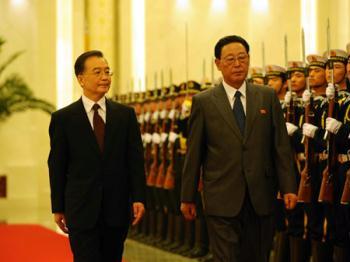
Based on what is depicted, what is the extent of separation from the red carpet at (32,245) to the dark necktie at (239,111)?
2.95 m

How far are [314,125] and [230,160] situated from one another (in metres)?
1.88

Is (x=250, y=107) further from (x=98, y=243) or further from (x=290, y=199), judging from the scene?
(x=98, y=243)

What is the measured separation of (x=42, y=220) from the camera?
1342cm

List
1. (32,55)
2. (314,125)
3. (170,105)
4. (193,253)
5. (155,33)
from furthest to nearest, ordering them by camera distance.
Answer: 1. (32,55)
2. (155,33)
3. (170,105)
4. (193,253)
5. (314,125)

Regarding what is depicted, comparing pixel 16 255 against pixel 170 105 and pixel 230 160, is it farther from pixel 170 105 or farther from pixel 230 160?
pixel 230 160

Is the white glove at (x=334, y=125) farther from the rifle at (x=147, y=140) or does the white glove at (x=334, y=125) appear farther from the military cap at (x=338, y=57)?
the rifle at (x=147, y=140)

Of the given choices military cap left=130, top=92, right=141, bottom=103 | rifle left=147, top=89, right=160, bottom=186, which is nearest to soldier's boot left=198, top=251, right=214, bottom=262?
rifle left=147, top=89, right=160, bottom=186

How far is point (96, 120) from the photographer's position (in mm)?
4465

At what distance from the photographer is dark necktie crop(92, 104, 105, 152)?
174 inches

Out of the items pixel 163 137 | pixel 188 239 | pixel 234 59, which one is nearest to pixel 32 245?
pixel 188 239

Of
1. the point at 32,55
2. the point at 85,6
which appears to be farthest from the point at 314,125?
the point at 32,55

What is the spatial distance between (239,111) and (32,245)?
4.47 m

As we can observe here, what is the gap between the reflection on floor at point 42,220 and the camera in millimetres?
8477

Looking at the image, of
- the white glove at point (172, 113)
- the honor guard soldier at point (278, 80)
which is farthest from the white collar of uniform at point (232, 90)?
the white glove at point (172, 113)
